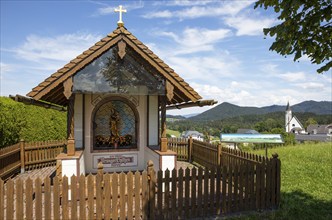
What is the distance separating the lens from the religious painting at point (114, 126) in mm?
10141

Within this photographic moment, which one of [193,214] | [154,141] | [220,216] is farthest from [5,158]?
[220,216]

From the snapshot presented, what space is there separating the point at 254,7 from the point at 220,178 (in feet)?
13.6

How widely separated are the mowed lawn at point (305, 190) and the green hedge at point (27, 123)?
484 inches

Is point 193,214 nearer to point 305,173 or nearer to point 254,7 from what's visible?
point 254,7

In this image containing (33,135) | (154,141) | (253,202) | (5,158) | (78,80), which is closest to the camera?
(253,202)

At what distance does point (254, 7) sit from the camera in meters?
5.60

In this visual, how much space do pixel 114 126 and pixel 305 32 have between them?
24.2ft

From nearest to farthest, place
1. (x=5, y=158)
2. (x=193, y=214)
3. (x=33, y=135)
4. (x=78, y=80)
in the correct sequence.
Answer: (x=193, y=214), (x=78, y=80), (x=5, y=158), (x=33, y=135)

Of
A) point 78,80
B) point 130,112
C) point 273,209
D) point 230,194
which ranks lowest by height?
point 273,209

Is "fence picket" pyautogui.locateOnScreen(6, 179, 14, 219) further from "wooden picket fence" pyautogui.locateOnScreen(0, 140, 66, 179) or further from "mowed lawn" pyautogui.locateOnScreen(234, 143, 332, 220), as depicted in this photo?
"mowed lawn" pyautogui.locateOnScreen(234, 143, 332, 220)

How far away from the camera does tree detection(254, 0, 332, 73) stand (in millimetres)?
4977

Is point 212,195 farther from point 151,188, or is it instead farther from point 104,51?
point 104,51

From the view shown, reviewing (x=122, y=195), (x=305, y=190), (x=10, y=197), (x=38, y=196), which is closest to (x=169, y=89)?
(x=122, y=195)

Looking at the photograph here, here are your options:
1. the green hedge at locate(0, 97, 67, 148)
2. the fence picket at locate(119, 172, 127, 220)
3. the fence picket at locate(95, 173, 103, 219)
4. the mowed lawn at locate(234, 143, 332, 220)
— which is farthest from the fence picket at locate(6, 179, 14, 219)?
the green hedge at locate(0, 97, 67, 148)
